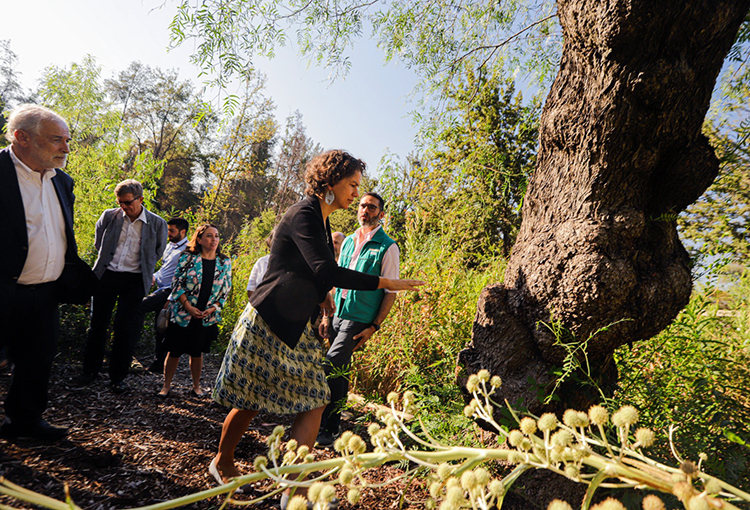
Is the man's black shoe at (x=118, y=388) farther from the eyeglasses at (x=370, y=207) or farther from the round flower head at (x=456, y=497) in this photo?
the round flower head at (x=456, y=497)

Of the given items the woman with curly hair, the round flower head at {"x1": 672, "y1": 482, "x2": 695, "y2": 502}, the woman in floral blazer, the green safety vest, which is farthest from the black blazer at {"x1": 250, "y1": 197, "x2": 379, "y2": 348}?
the woman in floral blazer

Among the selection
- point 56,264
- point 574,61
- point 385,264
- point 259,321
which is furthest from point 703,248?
point 56,264

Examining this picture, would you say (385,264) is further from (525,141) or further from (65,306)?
(525,141)

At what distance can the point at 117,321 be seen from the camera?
4219mm

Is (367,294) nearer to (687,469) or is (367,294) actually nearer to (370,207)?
(370,207)

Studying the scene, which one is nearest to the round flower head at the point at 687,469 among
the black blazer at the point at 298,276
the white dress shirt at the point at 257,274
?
the black blazer at the point at 298,276

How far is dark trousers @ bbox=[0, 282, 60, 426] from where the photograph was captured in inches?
104

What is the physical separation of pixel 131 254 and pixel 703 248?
5.01 meters

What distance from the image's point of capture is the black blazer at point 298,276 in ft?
7.31

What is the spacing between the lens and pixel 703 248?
2.17 m

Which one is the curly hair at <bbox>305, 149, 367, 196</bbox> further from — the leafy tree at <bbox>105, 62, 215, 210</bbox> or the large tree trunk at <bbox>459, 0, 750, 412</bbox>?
the leafy tree at <bbox>105, 62, 215, 210</bbox>

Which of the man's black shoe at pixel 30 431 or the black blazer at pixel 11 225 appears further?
the man's black shoe at pixel 30 431

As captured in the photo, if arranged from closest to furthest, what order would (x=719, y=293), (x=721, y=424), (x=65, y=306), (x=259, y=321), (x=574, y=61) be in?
(x=721, y=424)
(x=574, y=61)
(x=259, y=321)
(x=719, y=293)
(x=65, y=306)

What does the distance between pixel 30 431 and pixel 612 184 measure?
402cm
